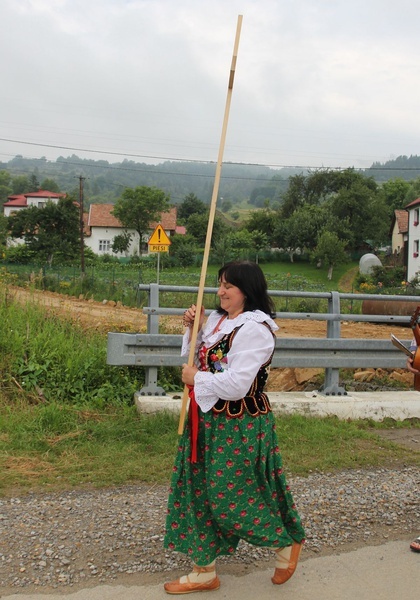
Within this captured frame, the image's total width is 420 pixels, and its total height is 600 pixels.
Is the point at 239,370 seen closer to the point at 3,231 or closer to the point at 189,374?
the point at 189,374

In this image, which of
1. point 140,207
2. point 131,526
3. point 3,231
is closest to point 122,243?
point 140,207

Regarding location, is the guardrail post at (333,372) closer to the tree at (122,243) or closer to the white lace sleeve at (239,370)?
the white lace sleeve at (239,370)

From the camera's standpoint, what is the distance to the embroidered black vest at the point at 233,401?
129 inches

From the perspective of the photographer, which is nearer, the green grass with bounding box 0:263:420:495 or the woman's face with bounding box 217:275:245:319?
the woman's face with bounding box 217:275:245:319

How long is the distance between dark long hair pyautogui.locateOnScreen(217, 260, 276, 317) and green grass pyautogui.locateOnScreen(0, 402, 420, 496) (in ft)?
6.23

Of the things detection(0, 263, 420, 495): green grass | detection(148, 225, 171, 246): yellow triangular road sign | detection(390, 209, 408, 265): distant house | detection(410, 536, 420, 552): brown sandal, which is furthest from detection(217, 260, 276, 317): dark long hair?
detection(390, 209, 408, 265): distant house

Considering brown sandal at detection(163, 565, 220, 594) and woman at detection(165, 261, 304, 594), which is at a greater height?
woman at detection(165, 261, 304, 594)

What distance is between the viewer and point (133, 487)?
14.9ft

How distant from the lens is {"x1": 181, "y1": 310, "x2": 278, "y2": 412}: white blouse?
124 inches

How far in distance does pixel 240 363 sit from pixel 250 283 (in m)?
0.47

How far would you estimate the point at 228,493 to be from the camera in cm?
322

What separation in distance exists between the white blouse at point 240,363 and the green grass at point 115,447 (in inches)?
68.4

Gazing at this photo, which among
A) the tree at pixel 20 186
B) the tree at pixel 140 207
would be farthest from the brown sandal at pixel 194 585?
the tree at pixel 20 186

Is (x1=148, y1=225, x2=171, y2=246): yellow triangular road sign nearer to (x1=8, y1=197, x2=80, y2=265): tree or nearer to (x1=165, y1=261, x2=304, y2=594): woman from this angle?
(x1=165, y1=261, x2=304, y2=594): woman
